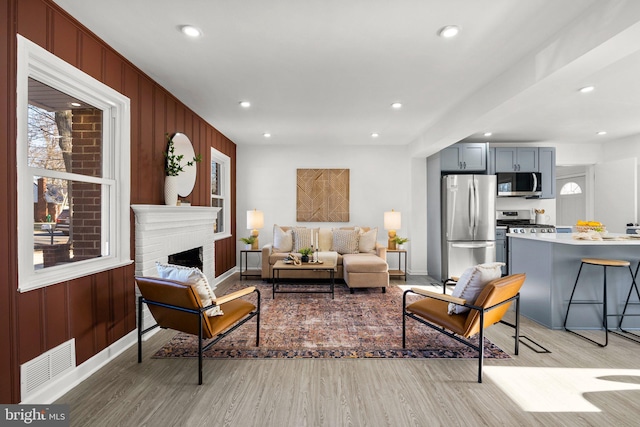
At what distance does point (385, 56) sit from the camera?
2705 mm

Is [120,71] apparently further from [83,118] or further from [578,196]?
[578,196]

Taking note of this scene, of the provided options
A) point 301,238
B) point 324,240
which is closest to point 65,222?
point 301,238

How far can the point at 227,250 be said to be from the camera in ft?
19.2

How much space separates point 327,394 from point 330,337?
0.94m

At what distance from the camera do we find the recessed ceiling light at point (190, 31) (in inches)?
89.4

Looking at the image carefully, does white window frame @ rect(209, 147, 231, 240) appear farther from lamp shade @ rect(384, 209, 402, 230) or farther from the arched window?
the arched window

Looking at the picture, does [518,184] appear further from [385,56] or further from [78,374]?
[78,374]

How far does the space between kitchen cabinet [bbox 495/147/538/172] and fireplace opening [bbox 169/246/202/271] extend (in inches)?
207

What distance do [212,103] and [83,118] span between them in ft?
5.41

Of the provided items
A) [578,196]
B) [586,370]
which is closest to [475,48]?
[586,370]

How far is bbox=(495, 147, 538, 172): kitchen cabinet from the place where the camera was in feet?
18.7

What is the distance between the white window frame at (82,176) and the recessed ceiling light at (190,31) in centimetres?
81

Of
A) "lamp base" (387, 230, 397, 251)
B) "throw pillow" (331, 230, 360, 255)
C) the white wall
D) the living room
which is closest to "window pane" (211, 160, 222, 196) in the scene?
the living room

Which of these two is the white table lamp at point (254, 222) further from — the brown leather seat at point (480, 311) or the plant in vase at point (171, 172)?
the brown leather seat at point (480, 311)
